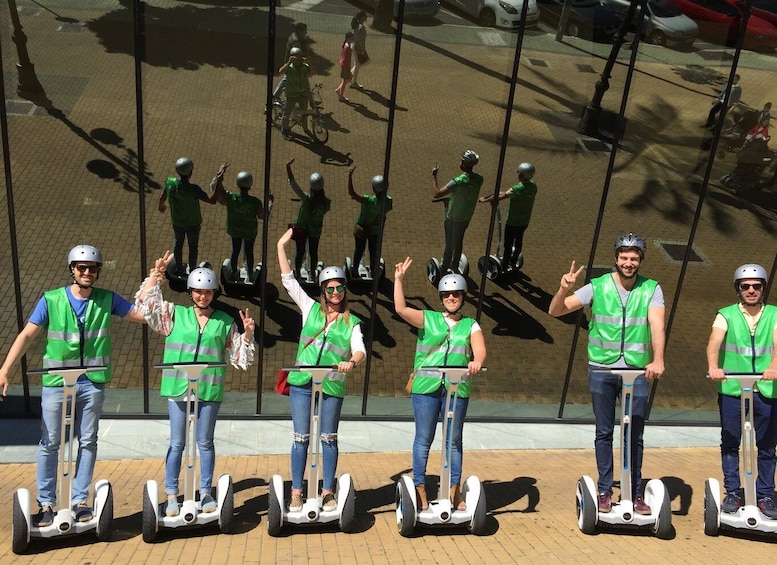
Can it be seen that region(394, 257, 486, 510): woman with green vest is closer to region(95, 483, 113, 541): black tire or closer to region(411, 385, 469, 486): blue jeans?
region(411, 385, 469, 486): blue jeans

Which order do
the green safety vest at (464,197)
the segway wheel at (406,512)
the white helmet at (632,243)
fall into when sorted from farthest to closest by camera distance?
the green safety vest at (464,197) < the segway wheel at (406,512) < the white helmet at (632,243)

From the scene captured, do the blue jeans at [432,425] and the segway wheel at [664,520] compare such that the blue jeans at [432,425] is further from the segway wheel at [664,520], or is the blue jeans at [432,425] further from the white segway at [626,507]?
the segway wheel at [664,520]

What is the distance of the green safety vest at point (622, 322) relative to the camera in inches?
261

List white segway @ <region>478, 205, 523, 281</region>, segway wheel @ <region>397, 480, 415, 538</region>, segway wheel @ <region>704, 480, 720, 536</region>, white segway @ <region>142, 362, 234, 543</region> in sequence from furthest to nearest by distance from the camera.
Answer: white segway @ <region>478, 205, 523, 281</region> → segway wheel @ <region>704, 480, 720, 536</region> → segway wheel @ <region>397, 480, 415, 538</region> → white segway @ <region>142, 362, 234, 543</region>

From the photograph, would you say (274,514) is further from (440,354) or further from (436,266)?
(436,266)

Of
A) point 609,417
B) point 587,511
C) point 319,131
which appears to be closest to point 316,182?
point 319,131

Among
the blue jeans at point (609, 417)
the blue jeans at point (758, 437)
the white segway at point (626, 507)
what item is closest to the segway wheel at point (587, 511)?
the white segway at point (626, 507)

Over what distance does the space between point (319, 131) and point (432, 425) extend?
334 centimetres

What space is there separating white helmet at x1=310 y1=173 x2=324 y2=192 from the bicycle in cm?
31

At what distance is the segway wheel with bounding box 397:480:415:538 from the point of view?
6.59 m

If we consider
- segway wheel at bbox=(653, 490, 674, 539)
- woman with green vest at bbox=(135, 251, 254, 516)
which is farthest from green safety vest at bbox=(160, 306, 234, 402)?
segway wheel at bbox=(653, 490, 674, 539)

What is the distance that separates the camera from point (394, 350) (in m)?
9.36

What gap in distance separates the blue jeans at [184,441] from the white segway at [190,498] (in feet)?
0.17

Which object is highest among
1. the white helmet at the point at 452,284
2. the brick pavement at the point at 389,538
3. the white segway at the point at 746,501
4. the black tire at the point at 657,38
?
the black tire at the point at 657,38
